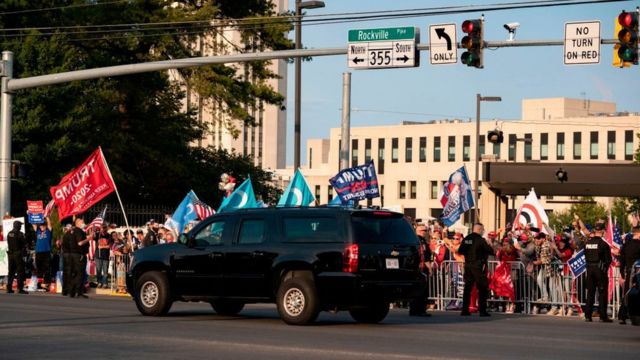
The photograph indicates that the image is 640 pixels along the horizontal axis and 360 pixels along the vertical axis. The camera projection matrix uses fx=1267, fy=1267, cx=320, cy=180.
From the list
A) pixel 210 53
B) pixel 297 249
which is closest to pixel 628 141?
pixel 210 53

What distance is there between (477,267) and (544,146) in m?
105

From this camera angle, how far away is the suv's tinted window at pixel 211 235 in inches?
810

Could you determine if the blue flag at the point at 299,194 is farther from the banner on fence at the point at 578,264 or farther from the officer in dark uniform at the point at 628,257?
the officer in dark uniform at the point at 628,257

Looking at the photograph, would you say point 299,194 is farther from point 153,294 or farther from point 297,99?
point 153,294

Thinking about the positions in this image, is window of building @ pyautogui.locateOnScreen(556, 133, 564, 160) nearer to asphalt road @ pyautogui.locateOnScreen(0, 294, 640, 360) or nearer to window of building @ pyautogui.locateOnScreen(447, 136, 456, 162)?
window of building @ pyautogui.locateOnScreen(447, 136, 456, 162)

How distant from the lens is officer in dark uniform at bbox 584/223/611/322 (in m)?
22.8

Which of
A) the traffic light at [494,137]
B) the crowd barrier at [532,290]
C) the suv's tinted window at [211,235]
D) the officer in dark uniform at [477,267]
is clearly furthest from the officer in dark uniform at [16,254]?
the traffic light at [494,137]

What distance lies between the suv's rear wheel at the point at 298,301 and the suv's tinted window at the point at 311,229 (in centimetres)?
65

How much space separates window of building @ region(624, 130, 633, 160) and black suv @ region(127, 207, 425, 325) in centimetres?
10361

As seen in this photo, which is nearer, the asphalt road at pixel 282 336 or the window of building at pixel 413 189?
the asphalt road at pixel 282 336

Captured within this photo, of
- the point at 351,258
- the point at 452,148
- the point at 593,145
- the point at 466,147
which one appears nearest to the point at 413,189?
the point at 452,148

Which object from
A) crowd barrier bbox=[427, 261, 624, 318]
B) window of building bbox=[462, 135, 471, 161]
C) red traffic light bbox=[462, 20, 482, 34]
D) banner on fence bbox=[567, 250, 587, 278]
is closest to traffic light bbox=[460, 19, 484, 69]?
red traffic light bbox=[462, 20, 482, 34]

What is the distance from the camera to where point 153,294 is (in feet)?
70.2

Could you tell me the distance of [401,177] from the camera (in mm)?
134125
